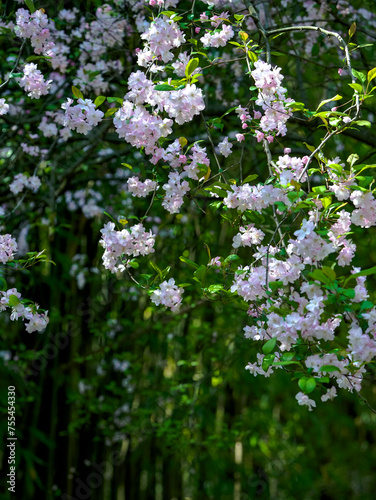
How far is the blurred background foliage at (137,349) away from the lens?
3.03 metres

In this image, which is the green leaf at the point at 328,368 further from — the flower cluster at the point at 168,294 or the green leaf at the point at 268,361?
the flower cluster at the point at 168,294

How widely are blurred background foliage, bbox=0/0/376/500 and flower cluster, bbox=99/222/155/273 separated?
1.14m

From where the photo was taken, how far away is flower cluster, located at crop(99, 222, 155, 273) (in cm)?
162

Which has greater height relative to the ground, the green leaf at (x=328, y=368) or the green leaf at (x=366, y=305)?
the green leaf at (x=366, y=305)

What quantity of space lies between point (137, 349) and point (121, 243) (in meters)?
2.83

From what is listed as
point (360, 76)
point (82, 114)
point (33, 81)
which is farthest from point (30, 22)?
point (360, 76)

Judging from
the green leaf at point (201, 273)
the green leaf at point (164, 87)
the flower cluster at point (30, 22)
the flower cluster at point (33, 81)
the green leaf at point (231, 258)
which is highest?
the flower cluster at point (30, 22)

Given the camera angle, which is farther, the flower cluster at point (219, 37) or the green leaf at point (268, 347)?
the flower cluster at point (219, 37)

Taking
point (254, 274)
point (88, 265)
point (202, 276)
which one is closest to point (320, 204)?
point (254, 274)

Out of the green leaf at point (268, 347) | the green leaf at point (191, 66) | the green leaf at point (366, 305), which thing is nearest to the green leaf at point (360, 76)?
the green leaf at point (191, 66)

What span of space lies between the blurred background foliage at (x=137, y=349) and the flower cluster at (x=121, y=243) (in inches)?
45.0

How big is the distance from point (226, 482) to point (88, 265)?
2123 mm

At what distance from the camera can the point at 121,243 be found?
1.62m

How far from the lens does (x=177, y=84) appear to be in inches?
59.3
